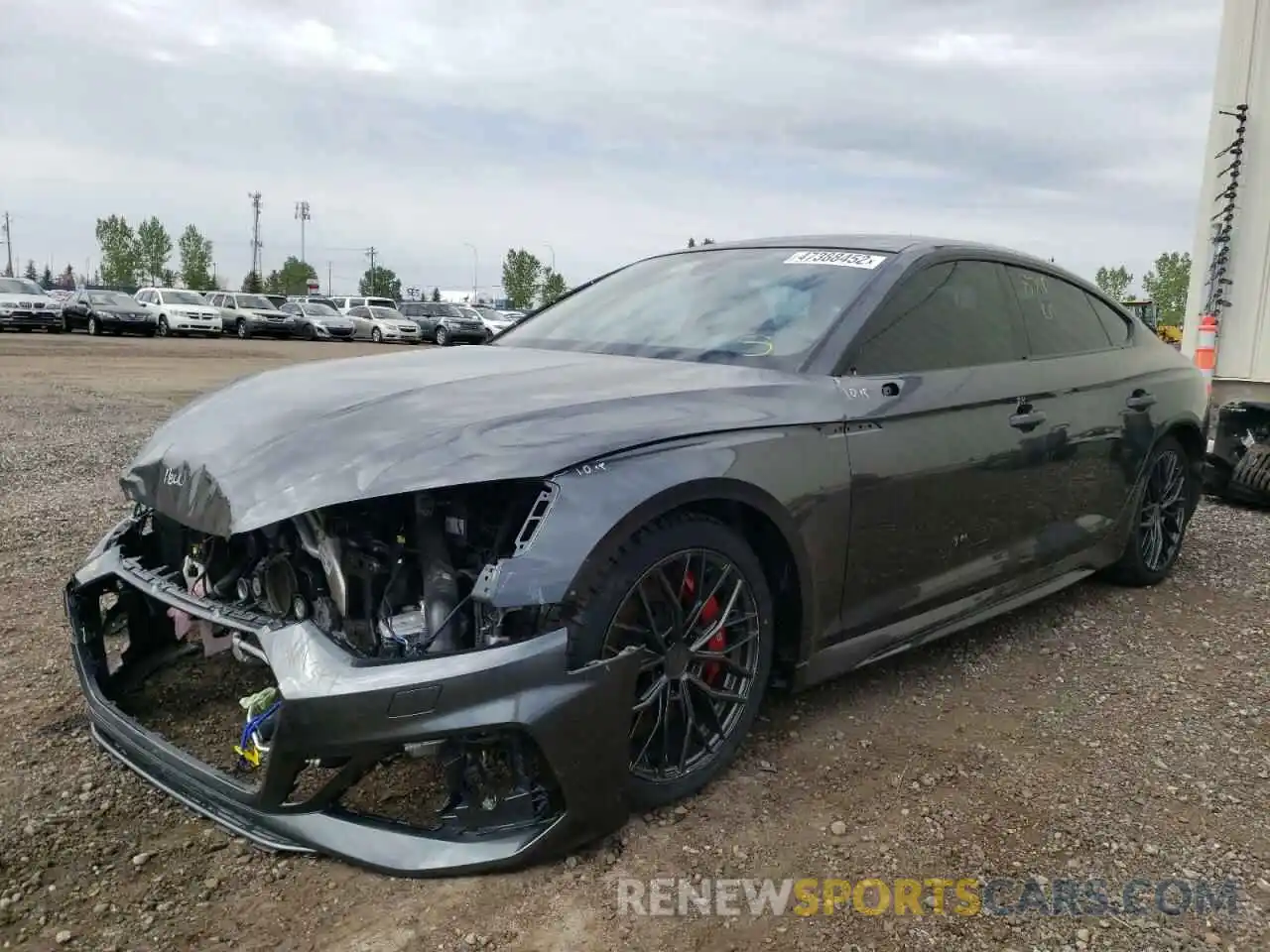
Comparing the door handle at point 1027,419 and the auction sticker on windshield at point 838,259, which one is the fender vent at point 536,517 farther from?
the door handle at point 1027,419

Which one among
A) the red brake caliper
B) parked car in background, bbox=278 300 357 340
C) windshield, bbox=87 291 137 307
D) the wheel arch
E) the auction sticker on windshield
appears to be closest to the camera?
the wheel arch

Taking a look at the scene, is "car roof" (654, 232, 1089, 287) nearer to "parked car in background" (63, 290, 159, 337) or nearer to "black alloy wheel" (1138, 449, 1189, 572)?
"black alloy wheel" (1138, 449, 1189, 572)

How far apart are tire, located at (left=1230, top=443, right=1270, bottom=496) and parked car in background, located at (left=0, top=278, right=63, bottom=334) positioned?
1189 inches

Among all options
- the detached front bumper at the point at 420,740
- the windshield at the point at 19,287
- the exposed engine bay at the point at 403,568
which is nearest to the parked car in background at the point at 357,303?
the windshield at the point at 19,287

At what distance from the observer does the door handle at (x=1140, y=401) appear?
4.37 metres

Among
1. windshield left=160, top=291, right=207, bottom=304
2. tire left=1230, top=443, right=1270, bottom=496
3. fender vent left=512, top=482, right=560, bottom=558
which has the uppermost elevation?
windshield left=160, top=291, right=207, bottom=304

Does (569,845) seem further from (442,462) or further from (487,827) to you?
(442,462)

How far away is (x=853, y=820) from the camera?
2.66 metres

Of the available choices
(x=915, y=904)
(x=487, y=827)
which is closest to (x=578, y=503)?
(x=487, y=827)

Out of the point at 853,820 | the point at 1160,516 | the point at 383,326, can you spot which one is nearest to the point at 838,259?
the point at 853,820

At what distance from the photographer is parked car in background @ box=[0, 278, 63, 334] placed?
2784 cm

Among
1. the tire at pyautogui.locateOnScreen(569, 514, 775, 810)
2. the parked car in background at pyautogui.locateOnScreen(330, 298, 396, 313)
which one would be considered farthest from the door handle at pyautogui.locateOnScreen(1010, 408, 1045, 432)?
the parked car in background at pyautogui.locateOnScreen(330, 298, 396, 313)

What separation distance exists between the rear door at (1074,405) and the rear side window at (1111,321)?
4cm

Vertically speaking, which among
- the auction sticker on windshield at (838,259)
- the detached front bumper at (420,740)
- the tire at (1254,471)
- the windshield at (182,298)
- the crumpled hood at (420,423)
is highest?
the windshield at (182,298)
